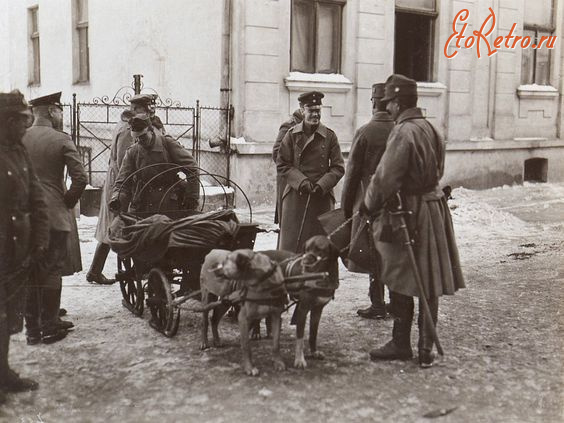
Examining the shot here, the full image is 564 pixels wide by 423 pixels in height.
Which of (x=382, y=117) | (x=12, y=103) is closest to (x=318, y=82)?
(x=382, y=117)

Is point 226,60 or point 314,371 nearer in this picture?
point 314,371

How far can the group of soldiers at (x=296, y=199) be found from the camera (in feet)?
15.9

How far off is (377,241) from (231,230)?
46.2 inches

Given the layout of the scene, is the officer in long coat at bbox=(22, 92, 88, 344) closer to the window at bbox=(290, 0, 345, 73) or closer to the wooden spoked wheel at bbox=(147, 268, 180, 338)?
the wooden spoked wheel at bbox=(147, 268, 180, 338)

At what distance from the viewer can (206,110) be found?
13.1 meters

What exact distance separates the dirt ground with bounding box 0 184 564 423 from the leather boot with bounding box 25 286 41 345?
0.38ft

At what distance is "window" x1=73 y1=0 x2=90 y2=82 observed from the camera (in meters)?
17.1

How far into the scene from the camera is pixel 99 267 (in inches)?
311

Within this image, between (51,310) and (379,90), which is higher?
(379,90)

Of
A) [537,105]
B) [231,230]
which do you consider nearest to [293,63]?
[537,105]

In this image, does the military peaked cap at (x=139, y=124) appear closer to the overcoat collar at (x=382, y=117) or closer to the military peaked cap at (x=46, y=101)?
the military peaked cap at (x=46, y=101)

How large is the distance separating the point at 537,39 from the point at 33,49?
12.3 meters

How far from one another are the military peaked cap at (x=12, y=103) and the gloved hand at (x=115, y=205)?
6.57 ft

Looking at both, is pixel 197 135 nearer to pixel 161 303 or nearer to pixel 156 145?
pixel 156 145
